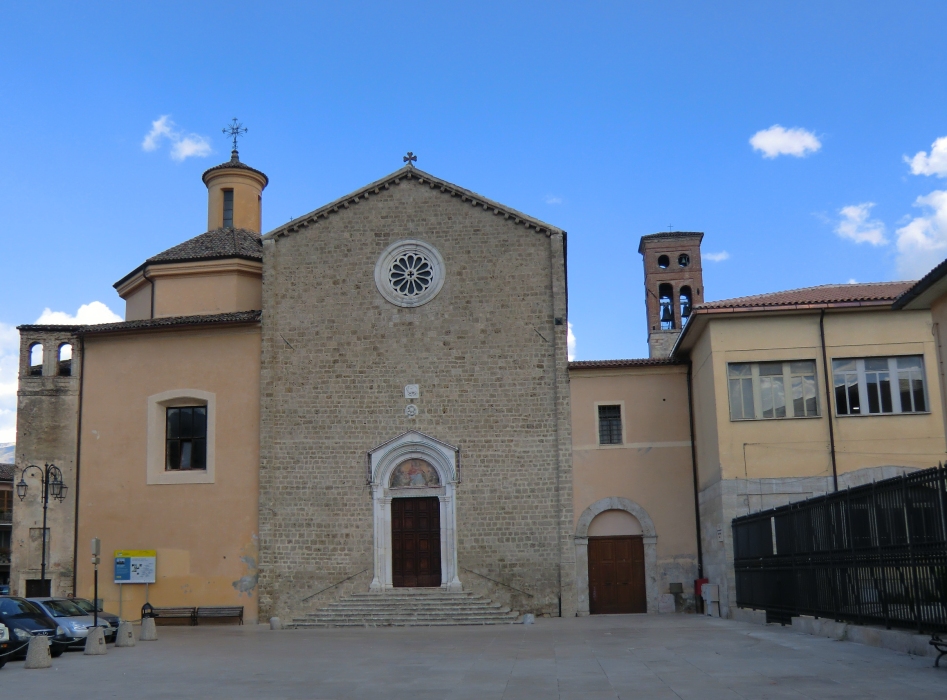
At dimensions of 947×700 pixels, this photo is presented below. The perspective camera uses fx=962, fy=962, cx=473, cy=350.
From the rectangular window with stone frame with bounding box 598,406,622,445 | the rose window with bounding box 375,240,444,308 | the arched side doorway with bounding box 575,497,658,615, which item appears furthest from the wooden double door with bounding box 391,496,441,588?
the rose window with bounding box 375,240,444,308

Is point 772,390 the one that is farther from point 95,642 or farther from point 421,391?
point 95,642

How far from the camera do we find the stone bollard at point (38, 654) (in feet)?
52.8

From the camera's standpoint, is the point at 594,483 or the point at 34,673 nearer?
the point at 34,673

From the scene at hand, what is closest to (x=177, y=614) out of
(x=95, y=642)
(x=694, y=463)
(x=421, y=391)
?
(x=95, y=642)

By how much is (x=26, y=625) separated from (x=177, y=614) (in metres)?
8.18

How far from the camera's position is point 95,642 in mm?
18438

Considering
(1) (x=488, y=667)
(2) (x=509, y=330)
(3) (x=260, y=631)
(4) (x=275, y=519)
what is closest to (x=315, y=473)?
(4) (x=275, y=519)

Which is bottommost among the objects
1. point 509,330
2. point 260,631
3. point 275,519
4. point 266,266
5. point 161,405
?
point 260,631

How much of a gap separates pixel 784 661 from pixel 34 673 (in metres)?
11.5

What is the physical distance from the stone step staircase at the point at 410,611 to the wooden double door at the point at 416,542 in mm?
412

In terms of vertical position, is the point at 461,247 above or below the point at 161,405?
above

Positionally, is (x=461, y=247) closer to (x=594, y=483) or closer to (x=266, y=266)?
(x=266, y=266)

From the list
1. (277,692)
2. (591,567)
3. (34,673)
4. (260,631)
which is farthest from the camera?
(591,567)

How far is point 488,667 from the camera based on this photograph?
46.4 ft
